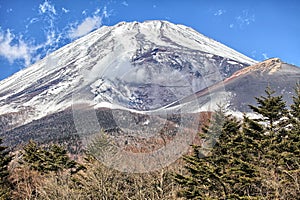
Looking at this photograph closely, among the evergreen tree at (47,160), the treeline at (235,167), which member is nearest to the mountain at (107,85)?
the evergreen tree at (47,160)

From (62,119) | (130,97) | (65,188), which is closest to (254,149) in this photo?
(65,188)

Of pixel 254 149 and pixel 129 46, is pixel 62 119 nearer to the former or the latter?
pixel 129 46

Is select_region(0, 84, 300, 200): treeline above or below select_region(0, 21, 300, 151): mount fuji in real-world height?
below

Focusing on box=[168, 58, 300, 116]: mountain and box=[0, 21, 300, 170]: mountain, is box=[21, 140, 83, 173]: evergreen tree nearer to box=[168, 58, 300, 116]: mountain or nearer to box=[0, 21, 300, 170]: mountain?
box=[0, 21, 300, 170]: mountain

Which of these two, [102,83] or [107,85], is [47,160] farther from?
[102,83]

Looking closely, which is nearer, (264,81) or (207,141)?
(207,141)

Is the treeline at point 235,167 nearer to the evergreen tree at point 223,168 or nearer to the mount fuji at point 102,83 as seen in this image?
the evergreen tree at point 223,168

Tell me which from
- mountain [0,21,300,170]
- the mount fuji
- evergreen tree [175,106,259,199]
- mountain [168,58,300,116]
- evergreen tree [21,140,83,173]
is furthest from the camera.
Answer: mountain [168,58,300,116]

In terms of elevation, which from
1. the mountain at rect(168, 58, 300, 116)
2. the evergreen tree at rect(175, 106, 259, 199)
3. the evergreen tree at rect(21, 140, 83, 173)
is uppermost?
the mountain at rect(168, 58, 300, 116)

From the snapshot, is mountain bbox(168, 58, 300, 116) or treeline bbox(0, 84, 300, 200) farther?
mountain bbox(168, 58, 300, 116)

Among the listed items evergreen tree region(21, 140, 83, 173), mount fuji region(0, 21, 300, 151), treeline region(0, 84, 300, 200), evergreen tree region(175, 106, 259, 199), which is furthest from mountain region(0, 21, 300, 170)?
evergreen tree region(175, 106, 259, 199)

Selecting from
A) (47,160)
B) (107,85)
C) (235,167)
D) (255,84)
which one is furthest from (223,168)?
(255,84)
